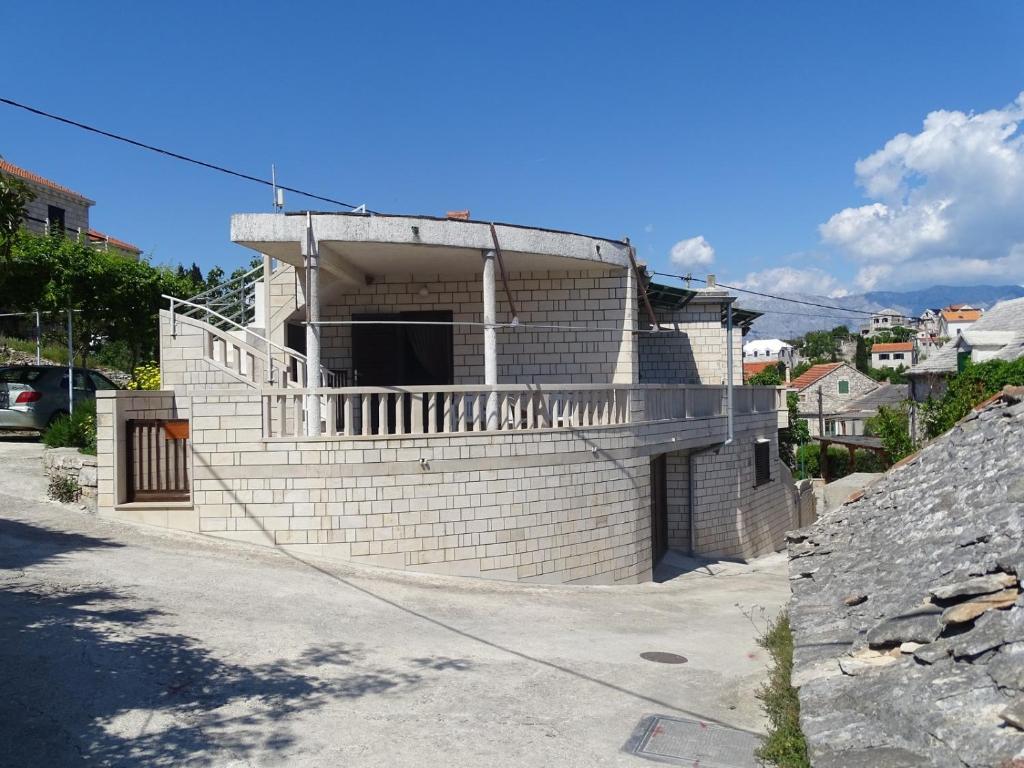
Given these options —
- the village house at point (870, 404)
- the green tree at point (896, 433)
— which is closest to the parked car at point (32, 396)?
the green tree at point (896, 433)

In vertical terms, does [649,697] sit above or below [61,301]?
below

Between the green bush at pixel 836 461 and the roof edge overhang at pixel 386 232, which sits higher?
the roof edge overhang at pixel 386 232

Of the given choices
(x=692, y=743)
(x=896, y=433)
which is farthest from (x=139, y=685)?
(x=896, y=433)

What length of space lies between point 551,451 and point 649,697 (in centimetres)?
518

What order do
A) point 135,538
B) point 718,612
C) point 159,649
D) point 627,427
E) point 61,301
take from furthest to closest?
1. point 61,301
2. point 627,427
3. point 718,612
4. point 135,538
5. point 159,649

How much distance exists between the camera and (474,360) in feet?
54.0

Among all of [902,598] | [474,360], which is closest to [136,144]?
[474,360]

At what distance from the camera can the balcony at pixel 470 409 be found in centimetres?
1097

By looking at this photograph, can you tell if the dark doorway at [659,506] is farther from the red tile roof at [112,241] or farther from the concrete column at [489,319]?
the red tile roof at [112,241]

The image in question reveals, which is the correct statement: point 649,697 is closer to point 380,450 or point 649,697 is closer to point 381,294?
point 380,450

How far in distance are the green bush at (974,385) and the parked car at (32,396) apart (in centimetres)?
1603

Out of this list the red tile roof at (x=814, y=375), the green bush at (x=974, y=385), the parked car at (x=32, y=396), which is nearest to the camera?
the parked car at (x=32, y=396)

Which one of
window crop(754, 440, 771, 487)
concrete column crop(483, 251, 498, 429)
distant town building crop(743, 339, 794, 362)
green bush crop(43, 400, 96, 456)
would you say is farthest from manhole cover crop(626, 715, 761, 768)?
distant town building crop(743, 339, 794, 362)

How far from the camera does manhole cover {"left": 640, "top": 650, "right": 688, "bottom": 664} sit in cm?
856
